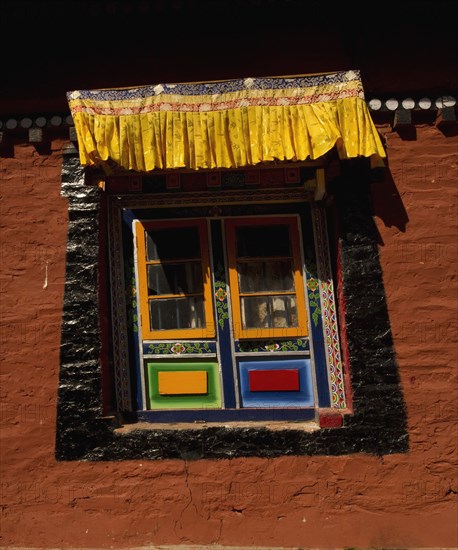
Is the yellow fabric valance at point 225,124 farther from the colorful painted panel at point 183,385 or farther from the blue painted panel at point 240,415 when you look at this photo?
the blue painted panel at point 240,415

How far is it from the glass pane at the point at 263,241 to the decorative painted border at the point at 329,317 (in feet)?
0.82

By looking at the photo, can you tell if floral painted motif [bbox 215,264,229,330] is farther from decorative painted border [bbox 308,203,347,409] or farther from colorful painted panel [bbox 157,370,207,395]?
decorative painted border [bbox 308,203,347,409]

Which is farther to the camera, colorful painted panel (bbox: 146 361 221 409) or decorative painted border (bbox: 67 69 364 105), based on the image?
colorful painted panel (bbox: 146 361 221 409)

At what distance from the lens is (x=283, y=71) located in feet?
13.7

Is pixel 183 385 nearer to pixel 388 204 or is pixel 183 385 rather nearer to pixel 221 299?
pixel 221 299

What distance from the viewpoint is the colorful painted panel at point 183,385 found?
13.8ft

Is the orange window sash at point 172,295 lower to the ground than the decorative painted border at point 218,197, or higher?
lower

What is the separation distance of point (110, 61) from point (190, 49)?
629 millimetres

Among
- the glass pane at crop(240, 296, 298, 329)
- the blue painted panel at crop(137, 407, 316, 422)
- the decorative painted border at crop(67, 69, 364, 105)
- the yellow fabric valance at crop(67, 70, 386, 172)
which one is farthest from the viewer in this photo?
the glass pane at crop(240, 296, 298, 329)

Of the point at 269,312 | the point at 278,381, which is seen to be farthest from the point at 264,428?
the point at 269,312

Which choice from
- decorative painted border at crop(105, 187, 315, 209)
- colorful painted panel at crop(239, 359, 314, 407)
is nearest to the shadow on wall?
decorative painted border at crop(105, 187, 315, 209)

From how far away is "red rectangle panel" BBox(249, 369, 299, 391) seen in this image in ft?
13.7

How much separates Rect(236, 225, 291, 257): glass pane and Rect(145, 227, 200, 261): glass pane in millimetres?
354

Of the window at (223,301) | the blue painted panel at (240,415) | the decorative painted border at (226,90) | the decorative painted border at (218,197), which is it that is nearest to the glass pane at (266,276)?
the window at (223,301)
